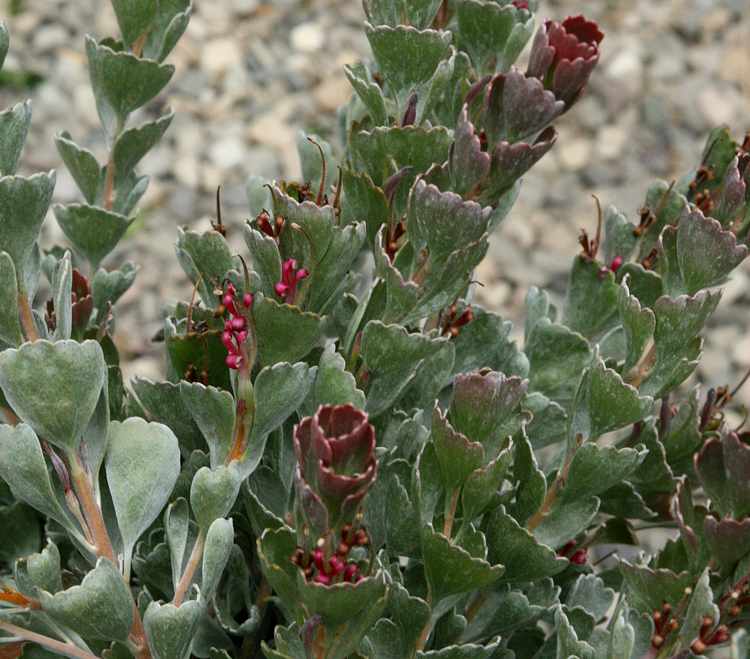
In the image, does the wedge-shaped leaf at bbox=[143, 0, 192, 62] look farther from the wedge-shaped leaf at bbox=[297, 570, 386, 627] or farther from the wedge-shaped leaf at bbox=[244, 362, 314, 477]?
the wedge-shaped leaf at bbox=[297, 570, 386, 627]

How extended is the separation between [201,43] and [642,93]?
1463mm

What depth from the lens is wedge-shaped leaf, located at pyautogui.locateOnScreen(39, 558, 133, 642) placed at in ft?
3.34

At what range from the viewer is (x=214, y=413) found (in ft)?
3.71

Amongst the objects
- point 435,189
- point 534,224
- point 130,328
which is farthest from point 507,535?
point 534,224

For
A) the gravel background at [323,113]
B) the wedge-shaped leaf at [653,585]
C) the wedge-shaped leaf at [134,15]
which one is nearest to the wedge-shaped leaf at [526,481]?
the wedge-shaped leaf at [653,585]

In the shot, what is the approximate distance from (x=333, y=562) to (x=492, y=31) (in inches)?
26.2

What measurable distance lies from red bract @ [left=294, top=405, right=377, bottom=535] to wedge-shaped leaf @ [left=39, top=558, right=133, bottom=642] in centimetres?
21

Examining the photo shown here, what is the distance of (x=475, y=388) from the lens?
1.08 m

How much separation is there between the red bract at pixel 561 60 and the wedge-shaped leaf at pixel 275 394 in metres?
0.36

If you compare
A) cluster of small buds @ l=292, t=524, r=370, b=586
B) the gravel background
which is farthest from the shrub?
the gravel background

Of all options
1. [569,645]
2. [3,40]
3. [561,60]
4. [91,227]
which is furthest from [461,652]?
[3,40]

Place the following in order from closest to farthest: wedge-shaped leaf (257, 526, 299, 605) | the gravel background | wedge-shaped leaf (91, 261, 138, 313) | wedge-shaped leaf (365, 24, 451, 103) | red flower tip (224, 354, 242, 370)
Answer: wedge-shaped leaf (257, 526, 299, 605) < red flower tip (224, 354, 242, 370) < wedge-shaped leaf (365, 24, 451, 103) < wedge-shaped leaf (91, 261, 138, 313) < the gravel background

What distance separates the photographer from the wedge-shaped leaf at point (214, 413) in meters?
1.12

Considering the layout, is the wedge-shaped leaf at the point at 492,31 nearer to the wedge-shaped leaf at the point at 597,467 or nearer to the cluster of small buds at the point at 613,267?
the cluster of small buds at the point at 613,267
